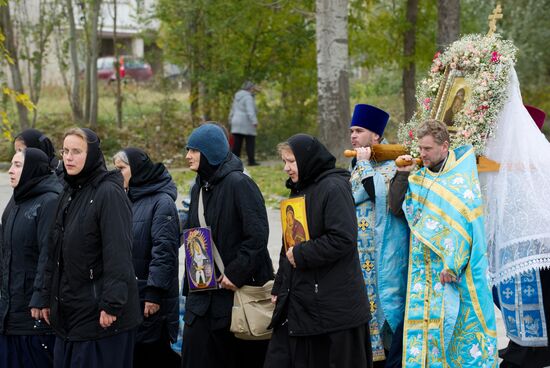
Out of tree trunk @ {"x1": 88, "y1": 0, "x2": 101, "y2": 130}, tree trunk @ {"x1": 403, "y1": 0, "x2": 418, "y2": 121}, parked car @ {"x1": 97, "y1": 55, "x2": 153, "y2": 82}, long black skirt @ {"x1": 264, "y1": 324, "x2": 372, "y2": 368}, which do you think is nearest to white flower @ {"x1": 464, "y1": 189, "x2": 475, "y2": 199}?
long black skirt @ {"x1": 264, "y1": 324, "x2": 372, "y2": 368}

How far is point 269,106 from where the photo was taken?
21562mm

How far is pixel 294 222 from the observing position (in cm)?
582

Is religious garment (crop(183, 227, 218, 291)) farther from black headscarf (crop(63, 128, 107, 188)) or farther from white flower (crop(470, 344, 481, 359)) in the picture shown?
white flower (crop(470, 344, 481, 359))

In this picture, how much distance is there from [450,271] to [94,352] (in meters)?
2.33

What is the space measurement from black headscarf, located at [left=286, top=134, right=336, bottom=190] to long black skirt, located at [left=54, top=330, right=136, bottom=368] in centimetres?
141

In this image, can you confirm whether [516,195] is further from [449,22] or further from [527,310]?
[449,22]

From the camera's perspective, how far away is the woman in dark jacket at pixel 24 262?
19.4ft

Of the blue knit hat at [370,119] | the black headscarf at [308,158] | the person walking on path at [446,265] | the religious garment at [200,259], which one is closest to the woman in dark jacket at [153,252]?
the religious garment at [200,259]

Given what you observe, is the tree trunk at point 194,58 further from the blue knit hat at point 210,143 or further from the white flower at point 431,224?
the white flower at point 431,224

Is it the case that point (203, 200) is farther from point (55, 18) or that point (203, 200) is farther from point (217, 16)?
point (55, 18)

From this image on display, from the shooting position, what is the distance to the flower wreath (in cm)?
666

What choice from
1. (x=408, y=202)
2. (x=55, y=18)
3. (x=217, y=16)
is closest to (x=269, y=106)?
(x=217, y=16)

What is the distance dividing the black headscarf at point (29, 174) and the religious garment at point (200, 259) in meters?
1.02

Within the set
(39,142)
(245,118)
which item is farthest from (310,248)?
(245,118)
